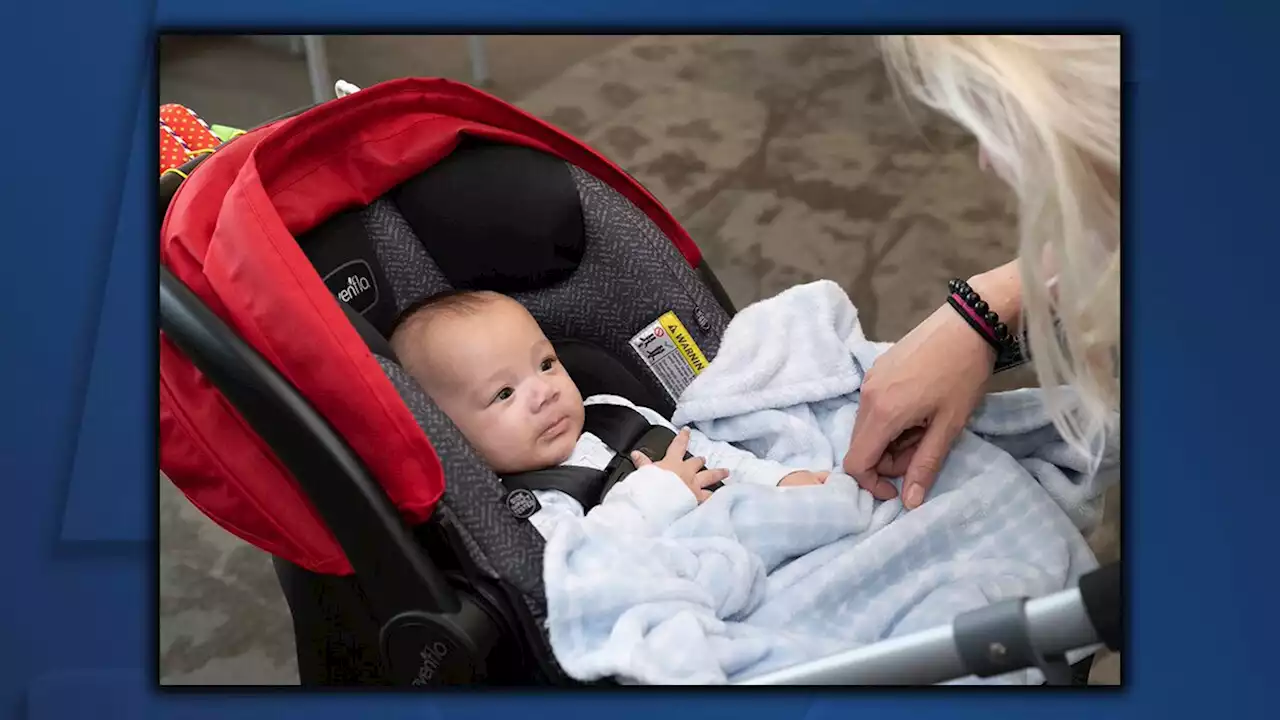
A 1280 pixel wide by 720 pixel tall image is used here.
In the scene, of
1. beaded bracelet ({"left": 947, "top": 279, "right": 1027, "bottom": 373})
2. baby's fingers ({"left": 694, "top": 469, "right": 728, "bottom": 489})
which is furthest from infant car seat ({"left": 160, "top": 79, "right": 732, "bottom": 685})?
beaded bracelet ({"left": 947, "top": 279, "right": 1027, "bottom": 373})

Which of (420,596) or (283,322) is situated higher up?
(283,322)

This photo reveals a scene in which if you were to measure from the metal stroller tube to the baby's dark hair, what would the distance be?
19.4 inches

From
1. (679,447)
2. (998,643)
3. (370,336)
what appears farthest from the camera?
(679,447)

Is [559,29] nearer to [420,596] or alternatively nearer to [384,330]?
[384,330]

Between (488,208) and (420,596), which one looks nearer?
(420,596)

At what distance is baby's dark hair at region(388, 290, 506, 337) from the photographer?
4.08 ft

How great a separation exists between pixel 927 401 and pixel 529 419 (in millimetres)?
396

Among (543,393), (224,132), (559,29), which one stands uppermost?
(559,29)

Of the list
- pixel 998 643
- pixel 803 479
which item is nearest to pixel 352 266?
pixel 803 479

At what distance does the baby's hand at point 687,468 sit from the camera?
1.21m

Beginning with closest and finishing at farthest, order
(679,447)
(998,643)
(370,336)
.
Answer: (998,643) < (370,336) < (679,447)

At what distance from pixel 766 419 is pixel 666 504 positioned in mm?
157

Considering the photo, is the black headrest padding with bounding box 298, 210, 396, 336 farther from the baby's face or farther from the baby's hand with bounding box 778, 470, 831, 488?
the baby's hand with bounding box 778, 470, 831, 488

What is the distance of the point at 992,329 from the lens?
1.18 metres
